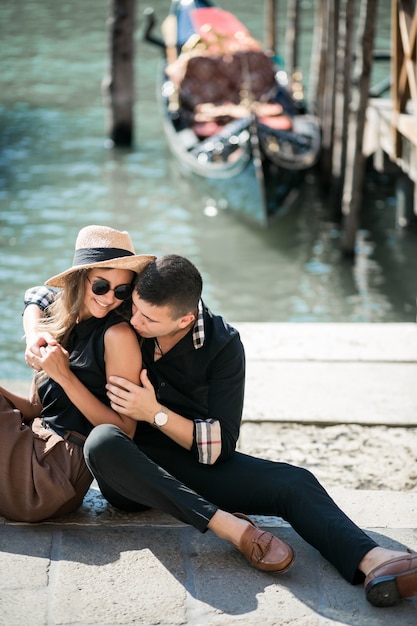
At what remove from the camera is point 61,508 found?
2877mm

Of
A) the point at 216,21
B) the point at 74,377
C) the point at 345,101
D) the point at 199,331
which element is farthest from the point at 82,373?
the point at 216,21

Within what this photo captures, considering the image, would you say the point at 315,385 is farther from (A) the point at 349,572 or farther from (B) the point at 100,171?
(B) the point at 100,171

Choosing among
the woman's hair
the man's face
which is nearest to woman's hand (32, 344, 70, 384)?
the woman's hair

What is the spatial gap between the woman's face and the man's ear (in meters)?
0.19

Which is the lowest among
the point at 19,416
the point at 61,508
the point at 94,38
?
the point at 94,38

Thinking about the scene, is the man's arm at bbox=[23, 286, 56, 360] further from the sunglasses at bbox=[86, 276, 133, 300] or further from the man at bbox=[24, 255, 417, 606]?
the sunglasses at bbox=[86, 276, 133, 300]

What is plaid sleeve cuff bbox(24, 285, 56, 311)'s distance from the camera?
3145 mm

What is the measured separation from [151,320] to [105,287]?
19 cm

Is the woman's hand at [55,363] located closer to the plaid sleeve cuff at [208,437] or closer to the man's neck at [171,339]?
the man's neck at [171,339]

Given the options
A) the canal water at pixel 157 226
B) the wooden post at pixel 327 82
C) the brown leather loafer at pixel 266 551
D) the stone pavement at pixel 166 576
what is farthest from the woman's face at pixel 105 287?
the wooden post at pixel 327 82

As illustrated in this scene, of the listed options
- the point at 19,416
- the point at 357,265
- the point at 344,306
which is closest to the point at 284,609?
the point at 19,416

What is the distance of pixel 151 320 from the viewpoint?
2.71m

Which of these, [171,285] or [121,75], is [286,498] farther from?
[121,75]

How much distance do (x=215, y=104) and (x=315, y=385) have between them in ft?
23.3
